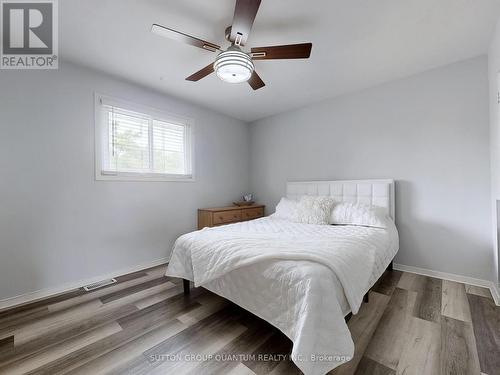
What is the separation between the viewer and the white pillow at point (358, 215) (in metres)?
2.47

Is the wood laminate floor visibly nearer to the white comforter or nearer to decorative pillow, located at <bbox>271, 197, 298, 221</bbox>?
the white comforter

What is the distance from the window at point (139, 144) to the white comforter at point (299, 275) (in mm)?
1401

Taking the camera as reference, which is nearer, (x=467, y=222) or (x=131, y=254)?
(x=467, y=222)

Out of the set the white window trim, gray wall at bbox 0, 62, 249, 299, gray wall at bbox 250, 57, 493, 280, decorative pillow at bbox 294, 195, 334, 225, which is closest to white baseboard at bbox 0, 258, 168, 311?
gray wall at bbox 0, 62, 249, 299

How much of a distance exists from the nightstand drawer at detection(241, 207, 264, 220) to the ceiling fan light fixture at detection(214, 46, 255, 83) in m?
2.42

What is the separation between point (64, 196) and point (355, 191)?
3.61 m

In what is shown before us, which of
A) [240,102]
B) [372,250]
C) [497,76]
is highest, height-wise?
[240,102]

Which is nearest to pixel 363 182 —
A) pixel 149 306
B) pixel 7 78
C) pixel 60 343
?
pixel 149 306

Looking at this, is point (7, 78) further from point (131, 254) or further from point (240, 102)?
point (240, 102)

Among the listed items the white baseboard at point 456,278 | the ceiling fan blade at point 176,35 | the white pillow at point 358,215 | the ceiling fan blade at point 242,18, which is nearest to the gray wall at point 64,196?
the ceiling fan blade at point 176,35

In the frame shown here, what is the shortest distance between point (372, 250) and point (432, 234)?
1.39 meters

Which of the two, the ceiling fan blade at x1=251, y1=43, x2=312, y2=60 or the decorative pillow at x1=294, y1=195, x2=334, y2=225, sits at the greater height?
the ceiling fan blade at x1=251, y1=43, x2=312, y2=60

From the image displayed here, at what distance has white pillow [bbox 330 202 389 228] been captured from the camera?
97.1 inches

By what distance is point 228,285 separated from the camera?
1710 millimetres
